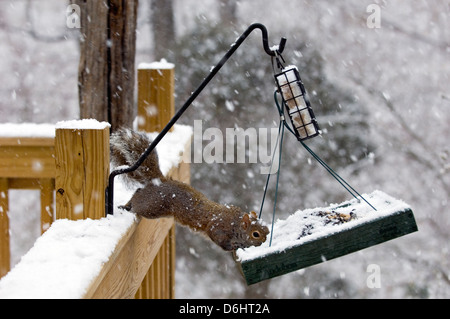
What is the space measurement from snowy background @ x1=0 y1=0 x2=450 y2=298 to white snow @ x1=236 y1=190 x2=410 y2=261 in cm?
361

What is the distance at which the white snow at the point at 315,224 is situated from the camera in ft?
4.24

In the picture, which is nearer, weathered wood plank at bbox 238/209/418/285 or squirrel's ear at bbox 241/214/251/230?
weathered wood plank at bbox 238/209/418/285

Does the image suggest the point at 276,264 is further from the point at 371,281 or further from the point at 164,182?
the point at 371,281

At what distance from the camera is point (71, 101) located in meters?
7.79

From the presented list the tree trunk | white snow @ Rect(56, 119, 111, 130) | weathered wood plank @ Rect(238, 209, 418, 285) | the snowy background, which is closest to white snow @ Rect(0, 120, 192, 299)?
white snow @ Rect(56, 119, 111, 130)

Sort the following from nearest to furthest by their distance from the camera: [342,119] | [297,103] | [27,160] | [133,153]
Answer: [297,103] → [133,153] → [27,160] → [342,119]

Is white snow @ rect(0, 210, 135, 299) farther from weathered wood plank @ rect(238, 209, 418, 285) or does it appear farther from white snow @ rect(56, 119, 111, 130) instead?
weathered wood plank @ rect(238, 209, 418, 285)

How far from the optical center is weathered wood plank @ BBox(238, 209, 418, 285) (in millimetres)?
1278

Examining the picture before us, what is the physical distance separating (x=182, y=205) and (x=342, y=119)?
390 cm

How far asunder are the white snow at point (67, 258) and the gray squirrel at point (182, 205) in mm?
234

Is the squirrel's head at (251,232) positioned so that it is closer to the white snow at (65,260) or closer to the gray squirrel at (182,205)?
the gray squirrel at (182,205)

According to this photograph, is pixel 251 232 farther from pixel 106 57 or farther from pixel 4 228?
pixel 106 57

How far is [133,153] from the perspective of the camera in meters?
1.53

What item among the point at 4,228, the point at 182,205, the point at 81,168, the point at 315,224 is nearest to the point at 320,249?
the point at 315,224
